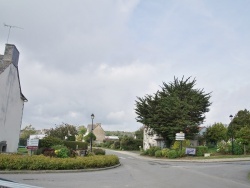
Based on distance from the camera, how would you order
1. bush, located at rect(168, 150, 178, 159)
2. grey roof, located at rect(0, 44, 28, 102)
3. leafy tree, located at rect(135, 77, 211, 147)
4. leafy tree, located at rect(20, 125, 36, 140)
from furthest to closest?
leafy tree, located at rect(20, 125, 36, 140), leafy tree, located at rect(135, 77, 211, 147), bush, located at rect(168, 150, 178, 159), grey roof, located at rect(0, 44, 28, 102)

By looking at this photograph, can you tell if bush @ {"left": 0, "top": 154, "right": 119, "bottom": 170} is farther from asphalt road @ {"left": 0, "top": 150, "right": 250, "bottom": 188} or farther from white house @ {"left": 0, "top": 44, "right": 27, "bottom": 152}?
white house @ {"left": 0, "top": 44, "right": 27, "bottom": 152}

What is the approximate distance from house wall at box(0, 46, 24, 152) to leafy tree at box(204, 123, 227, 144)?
35649mm

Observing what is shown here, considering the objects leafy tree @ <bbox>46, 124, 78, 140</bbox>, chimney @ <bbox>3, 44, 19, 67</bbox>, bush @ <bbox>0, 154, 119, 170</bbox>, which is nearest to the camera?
bush @ <bbox>0, 154, 119, 170</bbox>

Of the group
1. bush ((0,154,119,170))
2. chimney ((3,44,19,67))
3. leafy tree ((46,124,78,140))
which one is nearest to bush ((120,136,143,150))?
leafy tree ((46,124,78,140))

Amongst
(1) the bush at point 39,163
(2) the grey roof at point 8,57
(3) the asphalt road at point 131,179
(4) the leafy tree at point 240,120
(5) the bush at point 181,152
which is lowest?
(3) the asphalt road at point 131,179

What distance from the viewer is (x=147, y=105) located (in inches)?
1832

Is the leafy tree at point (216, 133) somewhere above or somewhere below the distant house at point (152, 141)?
above

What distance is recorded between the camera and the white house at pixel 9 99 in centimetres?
2531

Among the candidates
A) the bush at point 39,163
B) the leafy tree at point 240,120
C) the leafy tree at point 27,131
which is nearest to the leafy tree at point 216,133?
the leafy tree at point 240,120

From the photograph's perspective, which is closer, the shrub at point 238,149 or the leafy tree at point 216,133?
the shrub at point 238,149

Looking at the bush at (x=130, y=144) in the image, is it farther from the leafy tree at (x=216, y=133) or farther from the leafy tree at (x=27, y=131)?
the leafy tree at (x=27, y=131)

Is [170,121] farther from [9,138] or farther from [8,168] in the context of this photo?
[8,168]

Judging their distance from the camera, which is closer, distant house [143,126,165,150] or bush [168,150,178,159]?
bush [168,150,178,159]

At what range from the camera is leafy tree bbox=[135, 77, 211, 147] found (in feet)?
136
